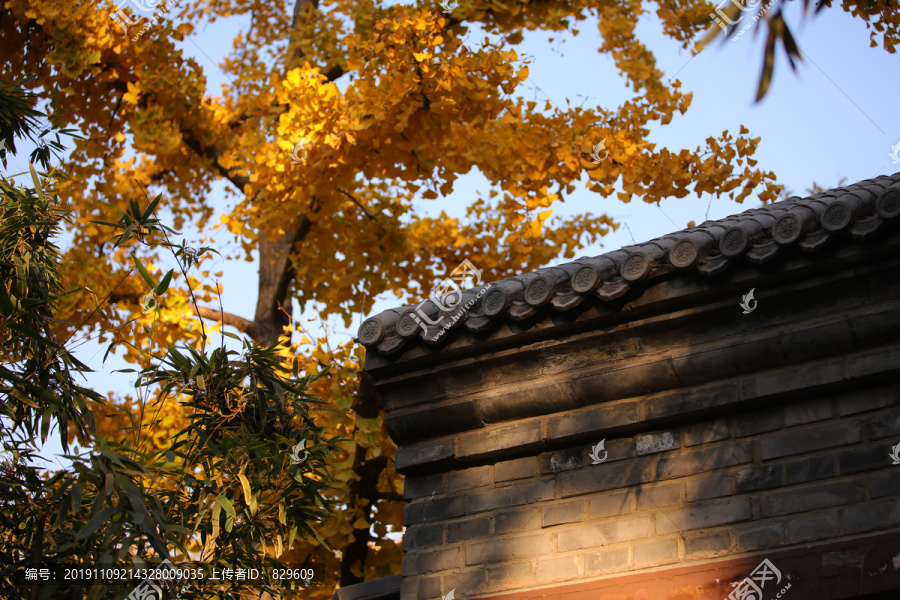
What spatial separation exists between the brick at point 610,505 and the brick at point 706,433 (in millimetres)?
316

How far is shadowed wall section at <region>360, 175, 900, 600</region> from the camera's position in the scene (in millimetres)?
3104

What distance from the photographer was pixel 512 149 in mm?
6750

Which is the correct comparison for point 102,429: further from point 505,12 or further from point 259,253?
point 505,12

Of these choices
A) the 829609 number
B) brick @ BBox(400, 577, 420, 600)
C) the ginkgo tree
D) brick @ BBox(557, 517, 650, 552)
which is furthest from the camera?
the ginkgo tree

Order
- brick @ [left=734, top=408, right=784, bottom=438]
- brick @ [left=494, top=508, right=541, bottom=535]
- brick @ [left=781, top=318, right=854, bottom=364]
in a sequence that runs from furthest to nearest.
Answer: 1. brick @ [left=494, top=508, right=541, bottom=535]
2. brick @ [left=734, top=408, right=784, bottom=438]
3. brick @ [left=781, top=318, right=854, bottom=364]

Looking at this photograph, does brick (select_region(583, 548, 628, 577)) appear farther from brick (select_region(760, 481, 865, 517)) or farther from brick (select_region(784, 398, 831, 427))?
brick (select_region(784, 398, 831, 427))

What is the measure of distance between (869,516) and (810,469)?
25cm

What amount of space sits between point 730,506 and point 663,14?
5784 millimetres

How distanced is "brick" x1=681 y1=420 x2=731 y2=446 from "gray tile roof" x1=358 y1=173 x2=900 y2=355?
59cm

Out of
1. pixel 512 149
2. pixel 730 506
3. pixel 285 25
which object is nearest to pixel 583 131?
pixel 512 149

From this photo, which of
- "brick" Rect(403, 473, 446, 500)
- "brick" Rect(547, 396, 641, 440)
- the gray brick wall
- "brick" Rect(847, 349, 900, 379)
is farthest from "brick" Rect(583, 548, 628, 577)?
"brick" Rect(847, 349, 900, 379)

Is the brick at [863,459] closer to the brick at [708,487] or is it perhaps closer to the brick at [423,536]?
the brick at [708,487]

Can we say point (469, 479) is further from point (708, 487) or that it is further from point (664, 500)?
point (708, 487)

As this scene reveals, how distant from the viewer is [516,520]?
3643 mm
